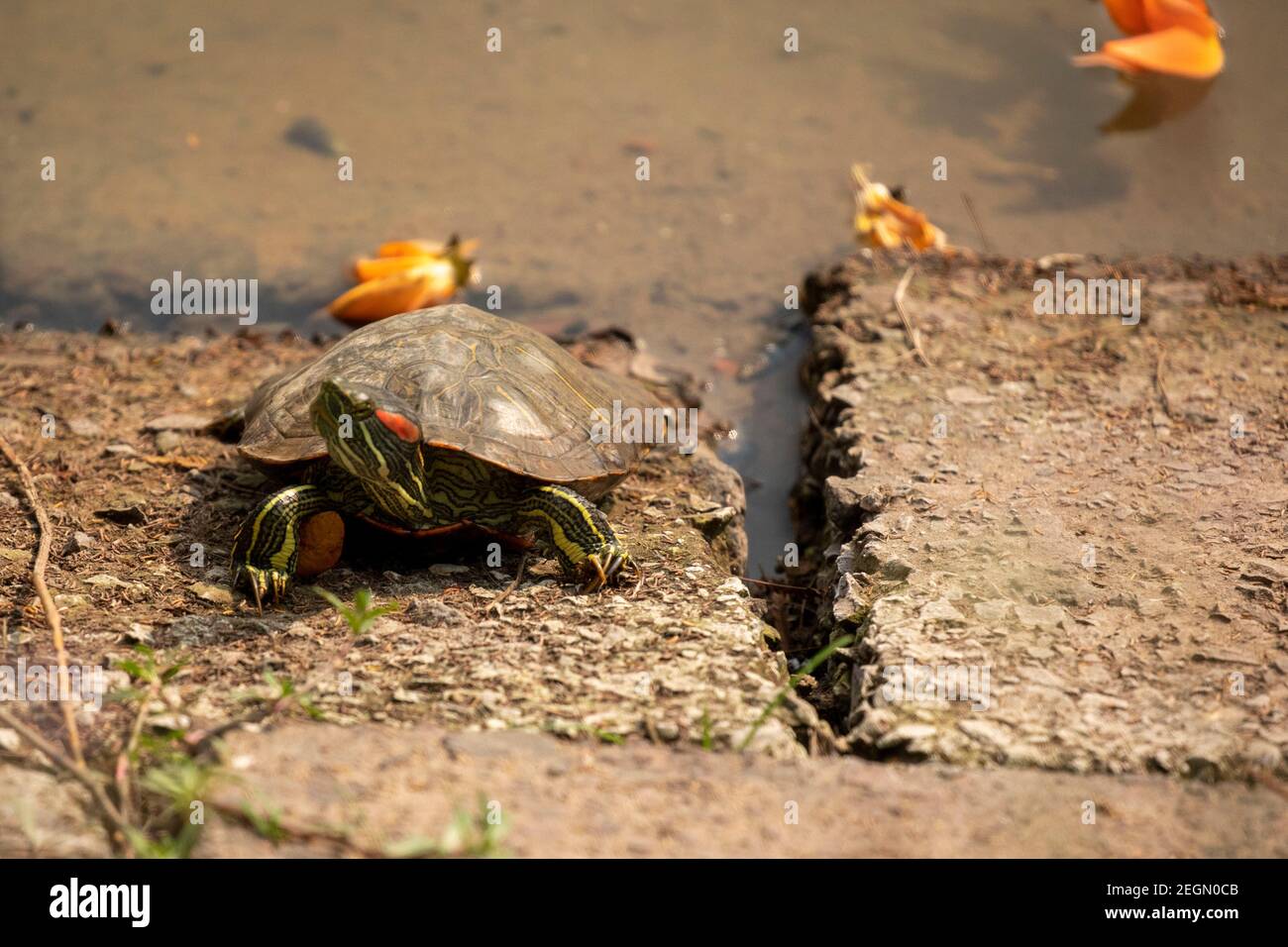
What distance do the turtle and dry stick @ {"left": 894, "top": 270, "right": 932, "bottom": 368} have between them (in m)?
1.74

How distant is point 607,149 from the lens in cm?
805

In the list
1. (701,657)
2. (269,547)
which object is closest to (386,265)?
(269,547)

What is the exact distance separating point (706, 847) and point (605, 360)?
3.63 meters

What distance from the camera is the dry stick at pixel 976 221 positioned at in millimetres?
7051

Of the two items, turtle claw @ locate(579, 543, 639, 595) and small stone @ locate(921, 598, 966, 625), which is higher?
turtle claw @ locate(579, 543, 639, 595)

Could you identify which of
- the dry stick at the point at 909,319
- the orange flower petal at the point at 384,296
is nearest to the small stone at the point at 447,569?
the dry stick at the point at 909,319

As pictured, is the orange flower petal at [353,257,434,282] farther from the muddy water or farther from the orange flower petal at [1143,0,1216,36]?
the orange flower petal at [1143,0,1216,36]

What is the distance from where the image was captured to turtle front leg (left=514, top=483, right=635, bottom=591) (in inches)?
153

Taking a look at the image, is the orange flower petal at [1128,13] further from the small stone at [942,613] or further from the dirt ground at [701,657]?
the small stone at [942,613]

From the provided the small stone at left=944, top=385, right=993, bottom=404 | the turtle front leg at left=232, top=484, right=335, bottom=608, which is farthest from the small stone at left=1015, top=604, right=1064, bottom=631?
the turtle front leg at left=232, top=484, right=335, bottom=608

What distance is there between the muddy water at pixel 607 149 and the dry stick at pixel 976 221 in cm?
5

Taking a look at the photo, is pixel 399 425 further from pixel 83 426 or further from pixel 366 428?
pixel 83 426

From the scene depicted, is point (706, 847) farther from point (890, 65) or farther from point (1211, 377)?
point (890, 65)

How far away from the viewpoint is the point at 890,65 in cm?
885
